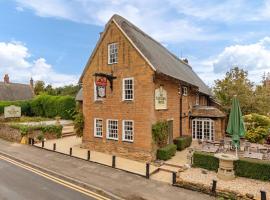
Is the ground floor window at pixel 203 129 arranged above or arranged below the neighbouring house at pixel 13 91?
below

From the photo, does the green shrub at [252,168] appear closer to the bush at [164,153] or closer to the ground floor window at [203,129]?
the bush at [164,153]

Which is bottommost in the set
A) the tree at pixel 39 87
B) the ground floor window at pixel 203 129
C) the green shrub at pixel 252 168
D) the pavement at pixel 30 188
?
the pavement at pixel 30 188

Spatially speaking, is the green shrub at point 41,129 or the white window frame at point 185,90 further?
the white window frame at point 185,90

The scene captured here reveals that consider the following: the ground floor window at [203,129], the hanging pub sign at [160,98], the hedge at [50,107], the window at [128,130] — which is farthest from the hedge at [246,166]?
the hedge at [50,107]

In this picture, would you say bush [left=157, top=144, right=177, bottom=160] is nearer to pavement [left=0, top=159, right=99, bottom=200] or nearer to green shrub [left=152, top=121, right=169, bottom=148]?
green shrub [left=152, top=121, right=169, bottom=148]

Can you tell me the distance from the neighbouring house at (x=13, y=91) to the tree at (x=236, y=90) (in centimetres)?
4964

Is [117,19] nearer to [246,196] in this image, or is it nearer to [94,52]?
[94,52]

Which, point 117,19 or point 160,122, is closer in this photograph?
point 160,122

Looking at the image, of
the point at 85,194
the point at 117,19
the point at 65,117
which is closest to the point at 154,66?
the point at 117,19

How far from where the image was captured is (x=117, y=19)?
19.2 metres

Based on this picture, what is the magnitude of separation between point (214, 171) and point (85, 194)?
812 cm

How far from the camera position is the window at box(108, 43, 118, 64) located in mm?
19109

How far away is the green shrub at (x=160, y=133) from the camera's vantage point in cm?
1712

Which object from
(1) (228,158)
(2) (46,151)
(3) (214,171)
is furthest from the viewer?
(2) (46,151)
